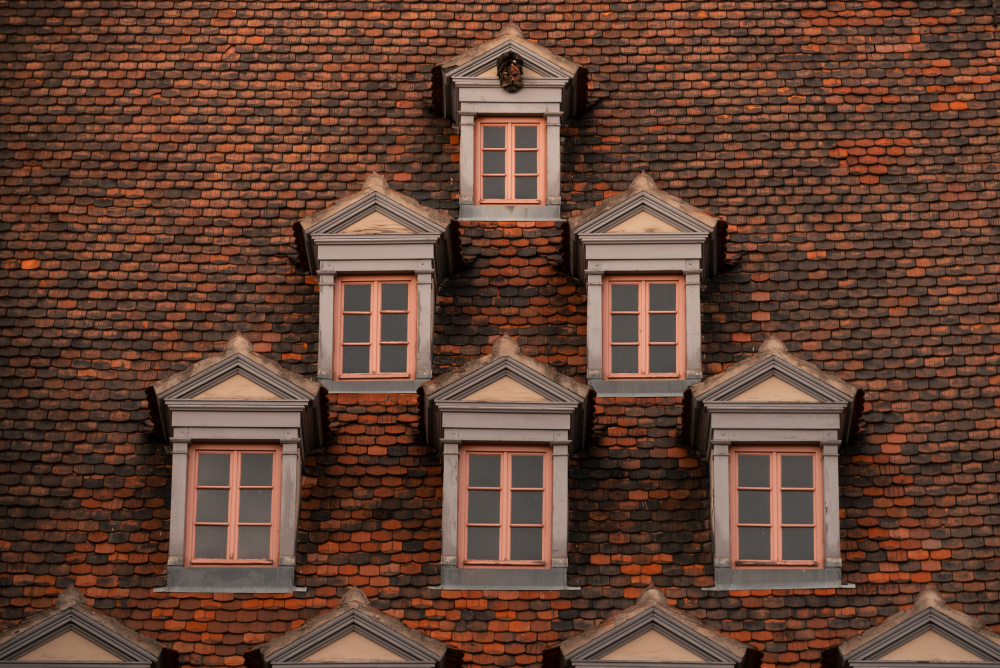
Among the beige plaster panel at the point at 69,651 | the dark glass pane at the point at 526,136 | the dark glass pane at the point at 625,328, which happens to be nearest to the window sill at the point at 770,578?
the dark glass pane at the point at 625,328

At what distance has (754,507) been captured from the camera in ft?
94.2

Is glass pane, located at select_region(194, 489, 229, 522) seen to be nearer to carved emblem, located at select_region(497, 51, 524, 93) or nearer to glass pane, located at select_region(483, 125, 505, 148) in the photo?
glass pane, located at select_region(483, 125, 505, 148)

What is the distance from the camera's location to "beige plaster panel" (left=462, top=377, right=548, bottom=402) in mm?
29078

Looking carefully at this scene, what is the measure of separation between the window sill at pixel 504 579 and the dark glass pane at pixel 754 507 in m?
2.31

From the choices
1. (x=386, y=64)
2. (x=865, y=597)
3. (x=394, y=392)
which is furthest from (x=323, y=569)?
(x=386, y=64)

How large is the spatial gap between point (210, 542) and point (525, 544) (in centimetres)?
392

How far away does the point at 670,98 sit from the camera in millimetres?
33312

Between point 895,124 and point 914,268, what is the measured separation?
107 inches

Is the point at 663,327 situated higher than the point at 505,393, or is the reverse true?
the point at 663,327

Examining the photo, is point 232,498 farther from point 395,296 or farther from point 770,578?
point 770,578

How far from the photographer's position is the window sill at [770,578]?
2825 cm

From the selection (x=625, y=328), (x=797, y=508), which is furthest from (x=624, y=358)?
(x=797, y=508)

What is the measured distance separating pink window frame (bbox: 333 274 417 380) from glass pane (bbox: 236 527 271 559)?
2.55 metres

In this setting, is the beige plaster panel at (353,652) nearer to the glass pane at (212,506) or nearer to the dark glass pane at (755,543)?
the glass pane at (212,506)
